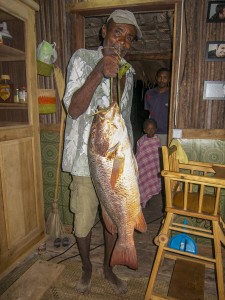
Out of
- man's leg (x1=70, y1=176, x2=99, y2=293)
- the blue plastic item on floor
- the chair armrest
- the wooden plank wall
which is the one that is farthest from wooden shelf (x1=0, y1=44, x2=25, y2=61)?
the blue plastic item on floor

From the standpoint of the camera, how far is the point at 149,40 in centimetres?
514

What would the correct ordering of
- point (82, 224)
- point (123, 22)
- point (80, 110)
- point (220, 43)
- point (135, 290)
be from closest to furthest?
point (80, 110) < point (123, 22) < point (82, 224) < point (135, 290) < point (220, 43)

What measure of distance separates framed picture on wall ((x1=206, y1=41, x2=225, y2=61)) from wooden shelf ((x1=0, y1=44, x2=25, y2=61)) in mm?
2198

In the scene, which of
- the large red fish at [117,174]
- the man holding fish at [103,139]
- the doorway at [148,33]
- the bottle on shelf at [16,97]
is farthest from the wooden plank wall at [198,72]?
the bottle on shelf at [16,97]

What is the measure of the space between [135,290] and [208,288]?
78cm

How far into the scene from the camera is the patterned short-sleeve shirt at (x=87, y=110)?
1949mm

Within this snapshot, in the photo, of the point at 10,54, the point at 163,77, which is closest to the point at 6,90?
the point at 10,54

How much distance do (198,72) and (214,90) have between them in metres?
0.30

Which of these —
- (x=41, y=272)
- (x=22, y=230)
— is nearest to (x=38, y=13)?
(x=22, y=230)

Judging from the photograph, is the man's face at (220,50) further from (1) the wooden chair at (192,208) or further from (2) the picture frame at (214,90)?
(1) the wooden chair at (192,208)

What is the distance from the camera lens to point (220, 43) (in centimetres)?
275

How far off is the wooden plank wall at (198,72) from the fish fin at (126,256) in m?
1.83

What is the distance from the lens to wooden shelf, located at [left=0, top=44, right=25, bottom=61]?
268cm

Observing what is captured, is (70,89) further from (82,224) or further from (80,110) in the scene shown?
(82,224)
